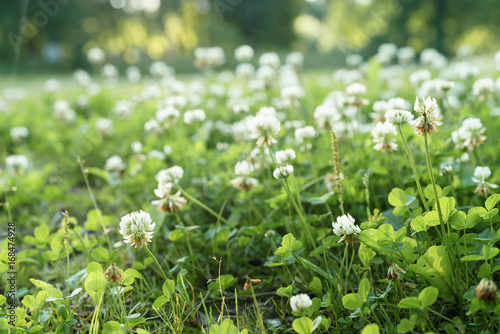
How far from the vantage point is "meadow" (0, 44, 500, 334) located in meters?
1.26

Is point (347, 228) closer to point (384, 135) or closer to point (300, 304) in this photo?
point (300, 304)

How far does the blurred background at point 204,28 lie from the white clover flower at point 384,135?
16.8 m

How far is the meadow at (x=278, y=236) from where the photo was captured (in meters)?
1.26

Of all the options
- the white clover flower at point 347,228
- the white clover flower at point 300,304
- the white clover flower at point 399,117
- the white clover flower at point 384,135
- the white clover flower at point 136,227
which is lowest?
Answer: the white clover flower at point 300,304

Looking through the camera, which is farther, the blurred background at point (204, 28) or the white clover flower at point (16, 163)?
the blurred background at point (204, 28)

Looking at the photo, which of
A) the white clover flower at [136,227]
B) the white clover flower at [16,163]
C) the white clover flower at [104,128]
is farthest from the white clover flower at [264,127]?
the white clover flower at [104,128]

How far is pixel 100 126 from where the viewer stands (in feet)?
11.3

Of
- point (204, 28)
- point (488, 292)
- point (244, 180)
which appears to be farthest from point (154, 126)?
point (204, 28)

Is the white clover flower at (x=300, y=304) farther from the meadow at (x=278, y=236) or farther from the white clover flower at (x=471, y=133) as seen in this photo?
the white clover flower at (x=471, y=133)

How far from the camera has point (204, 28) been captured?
24.3m

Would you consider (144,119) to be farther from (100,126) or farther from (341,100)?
(341,100)

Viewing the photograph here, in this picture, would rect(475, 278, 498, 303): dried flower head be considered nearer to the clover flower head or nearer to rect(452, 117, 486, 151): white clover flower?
rect(452, 117, 486, 151): white clover flower

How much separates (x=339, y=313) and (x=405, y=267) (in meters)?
0.25

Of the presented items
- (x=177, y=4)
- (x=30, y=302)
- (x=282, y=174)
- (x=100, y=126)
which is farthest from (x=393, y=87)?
(x=177, y=4)
